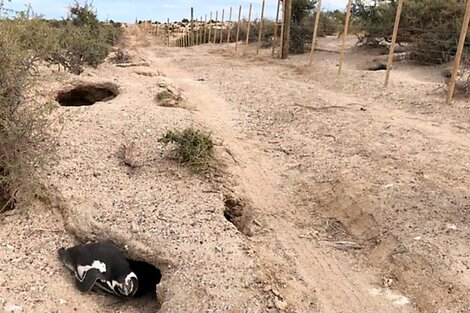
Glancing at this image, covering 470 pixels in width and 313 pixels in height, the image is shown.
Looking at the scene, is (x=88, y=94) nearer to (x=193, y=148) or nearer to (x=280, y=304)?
(x=193, y=148)

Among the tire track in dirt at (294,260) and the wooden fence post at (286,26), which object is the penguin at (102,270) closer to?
the tire track in dirt at (294,260)

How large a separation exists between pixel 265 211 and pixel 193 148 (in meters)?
1.17

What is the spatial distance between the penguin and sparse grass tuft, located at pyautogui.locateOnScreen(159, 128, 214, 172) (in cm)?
184

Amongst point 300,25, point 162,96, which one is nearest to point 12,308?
point 162,96

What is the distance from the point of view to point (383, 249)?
4512 mm

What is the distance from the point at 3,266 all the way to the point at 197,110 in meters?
5.23

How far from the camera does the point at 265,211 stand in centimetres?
530

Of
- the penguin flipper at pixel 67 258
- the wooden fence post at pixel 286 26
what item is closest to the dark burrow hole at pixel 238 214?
the penguin flipper at pixel 67 258

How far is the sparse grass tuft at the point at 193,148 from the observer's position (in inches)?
223

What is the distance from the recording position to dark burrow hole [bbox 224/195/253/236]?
16.4ft

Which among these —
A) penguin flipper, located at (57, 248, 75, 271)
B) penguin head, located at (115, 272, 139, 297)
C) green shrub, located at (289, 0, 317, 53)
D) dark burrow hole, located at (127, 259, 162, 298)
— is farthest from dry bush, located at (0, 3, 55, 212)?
green shrub, located at (289, 0, 317, 53)

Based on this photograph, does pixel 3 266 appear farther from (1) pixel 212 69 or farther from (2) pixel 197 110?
(1) pixel 212 69

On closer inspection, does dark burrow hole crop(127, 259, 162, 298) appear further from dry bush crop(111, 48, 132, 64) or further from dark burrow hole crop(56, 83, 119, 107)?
dry bush crop(111, 48, 132, 64)

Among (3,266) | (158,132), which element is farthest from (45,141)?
(158,132)
